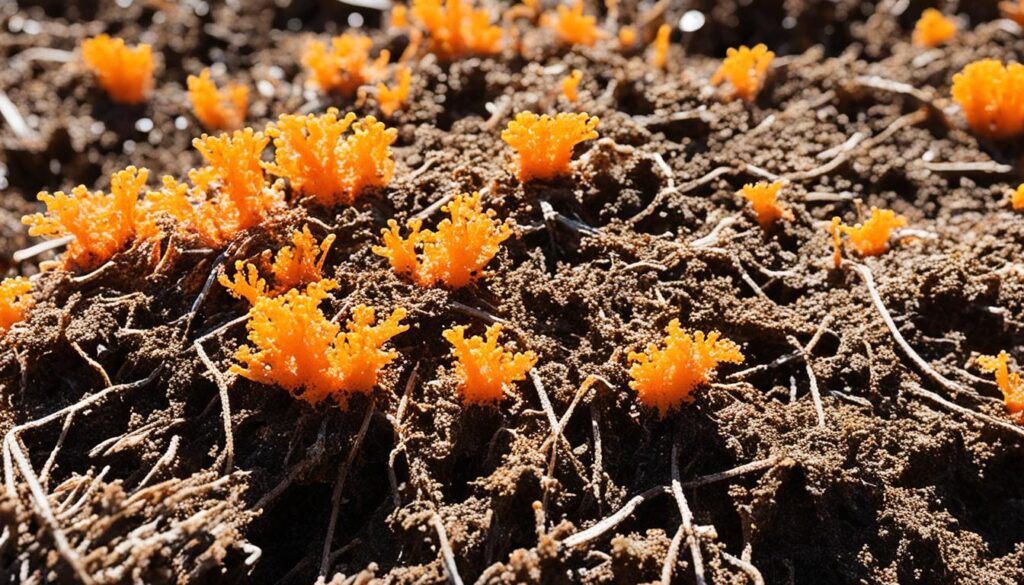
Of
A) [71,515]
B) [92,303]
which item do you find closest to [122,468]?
[71,515]

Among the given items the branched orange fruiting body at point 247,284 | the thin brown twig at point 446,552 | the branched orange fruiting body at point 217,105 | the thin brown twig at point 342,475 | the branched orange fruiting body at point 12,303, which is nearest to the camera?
the thin brown twig at point 446,552

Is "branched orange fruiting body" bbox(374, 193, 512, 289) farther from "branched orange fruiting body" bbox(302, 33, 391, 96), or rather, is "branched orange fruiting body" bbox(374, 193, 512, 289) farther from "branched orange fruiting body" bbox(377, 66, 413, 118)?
"branched orange fruiting body" bbox(302, 33, 391, 96)

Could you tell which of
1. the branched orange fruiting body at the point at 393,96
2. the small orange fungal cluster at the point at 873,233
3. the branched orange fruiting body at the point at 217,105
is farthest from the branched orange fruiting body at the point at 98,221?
the small orange fungal cluster at the point at 873,233

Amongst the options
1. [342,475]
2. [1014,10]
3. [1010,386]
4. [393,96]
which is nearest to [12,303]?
[342,475]

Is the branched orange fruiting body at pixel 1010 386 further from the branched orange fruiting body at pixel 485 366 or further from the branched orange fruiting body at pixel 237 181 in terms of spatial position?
the branched orange fruiting body at pixel 237 181

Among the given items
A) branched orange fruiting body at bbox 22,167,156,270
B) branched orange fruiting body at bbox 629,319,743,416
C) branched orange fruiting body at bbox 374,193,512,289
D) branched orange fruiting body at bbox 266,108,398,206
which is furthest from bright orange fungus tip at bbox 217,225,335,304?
branched orange fruiting body at bbox 629,319,743,416

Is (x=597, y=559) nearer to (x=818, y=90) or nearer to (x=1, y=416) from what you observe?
(x=1, y=416)

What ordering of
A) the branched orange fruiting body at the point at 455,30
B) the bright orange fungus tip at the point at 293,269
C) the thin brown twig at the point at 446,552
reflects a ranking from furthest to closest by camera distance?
the branched orange fruiting body at the point at 455,30
the bright orange fungus tip at the point at 293,269
the thin brown twig at the point at 446,552

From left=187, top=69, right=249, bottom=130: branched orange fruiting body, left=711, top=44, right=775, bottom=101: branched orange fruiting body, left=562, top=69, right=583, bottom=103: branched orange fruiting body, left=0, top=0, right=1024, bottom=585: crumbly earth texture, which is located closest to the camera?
left=0, top=0, right=1024, bottom=585: crumbly earth texture

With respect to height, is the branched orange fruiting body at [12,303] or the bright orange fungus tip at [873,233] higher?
the branched orange fruiting body at [12,303]
